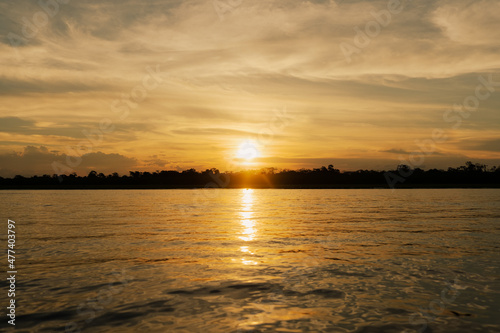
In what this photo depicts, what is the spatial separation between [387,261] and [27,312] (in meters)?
17.6

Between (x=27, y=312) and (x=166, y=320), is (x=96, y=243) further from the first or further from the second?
(x=166, y=320)

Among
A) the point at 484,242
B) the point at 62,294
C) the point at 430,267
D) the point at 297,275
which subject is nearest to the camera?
the point at 62,294

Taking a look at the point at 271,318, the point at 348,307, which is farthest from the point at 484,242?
the point at 271,318

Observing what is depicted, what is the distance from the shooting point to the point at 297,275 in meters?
18.8

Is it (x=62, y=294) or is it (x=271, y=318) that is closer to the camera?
(x=271, y=318)

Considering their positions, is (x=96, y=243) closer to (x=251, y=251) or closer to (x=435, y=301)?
(x=251, y=251)

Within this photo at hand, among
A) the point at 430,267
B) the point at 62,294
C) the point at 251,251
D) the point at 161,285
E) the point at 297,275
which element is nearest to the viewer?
the point at 62,294

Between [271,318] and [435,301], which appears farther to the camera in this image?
[435,301]

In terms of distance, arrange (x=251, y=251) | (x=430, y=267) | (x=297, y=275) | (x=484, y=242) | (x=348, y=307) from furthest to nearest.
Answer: (x=484, y=242)
(x=251, y=251)
(x=430, y=267)
(x=297, y=275)
(x=348, y=307)

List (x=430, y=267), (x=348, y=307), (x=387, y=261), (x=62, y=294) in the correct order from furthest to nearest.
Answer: (x=387, y=261) < (x=430, y=267) < (x=62, y=294) < (x=348, y=307)

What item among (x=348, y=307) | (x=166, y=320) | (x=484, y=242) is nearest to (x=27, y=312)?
(x=166, y=320)

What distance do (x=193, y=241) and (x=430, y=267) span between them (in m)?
17.0

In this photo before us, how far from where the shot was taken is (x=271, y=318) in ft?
42.2

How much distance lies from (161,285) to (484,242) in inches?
942
